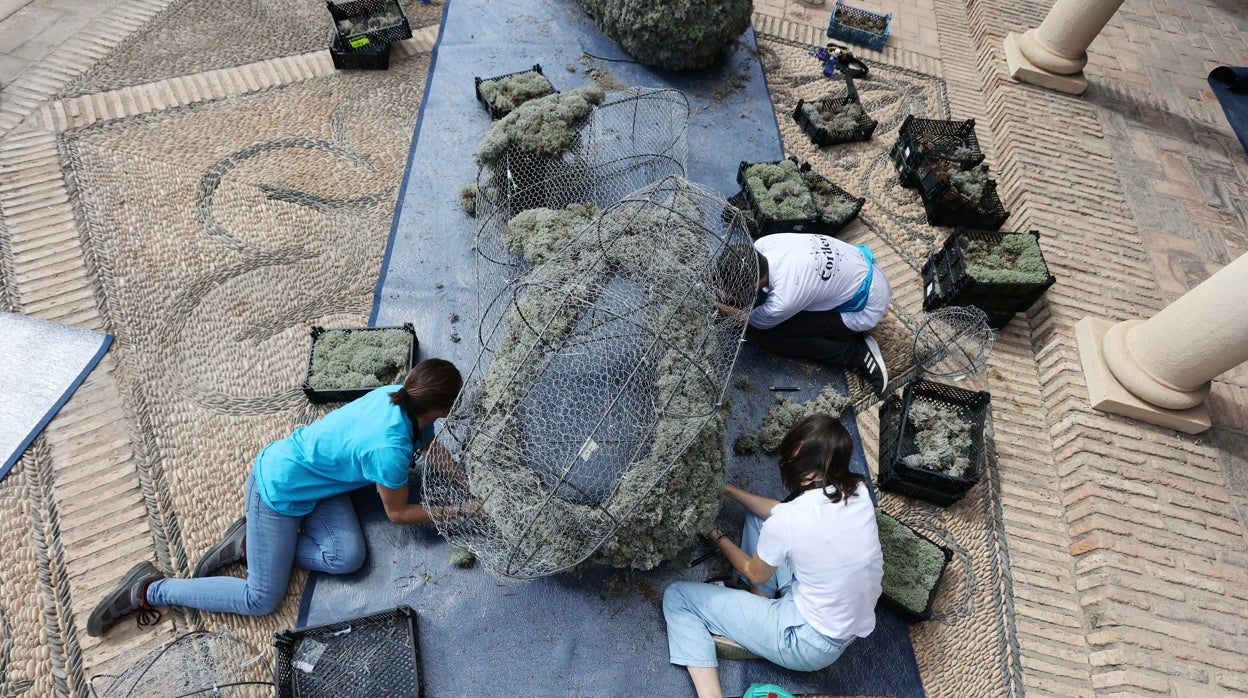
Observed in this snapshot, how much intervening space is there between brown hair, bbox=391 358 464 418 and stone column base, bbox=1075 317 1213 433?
516 cm

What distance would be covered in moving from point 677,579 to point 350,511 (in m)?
2.28

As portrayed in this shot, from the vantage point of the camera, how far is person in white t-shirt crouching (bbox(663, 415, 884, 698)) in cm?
Result: 374

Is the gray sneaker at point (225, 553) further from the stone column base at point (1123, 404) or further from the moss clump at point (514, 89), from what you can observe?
the stone column base at point (1123, 404)

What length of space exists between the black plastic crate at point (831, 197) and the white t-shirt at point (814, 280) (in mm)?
1180

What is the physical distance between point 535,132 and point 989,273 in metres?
4.14

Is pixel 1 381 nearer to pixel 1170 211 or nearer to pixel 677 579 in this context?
pixel 677 579

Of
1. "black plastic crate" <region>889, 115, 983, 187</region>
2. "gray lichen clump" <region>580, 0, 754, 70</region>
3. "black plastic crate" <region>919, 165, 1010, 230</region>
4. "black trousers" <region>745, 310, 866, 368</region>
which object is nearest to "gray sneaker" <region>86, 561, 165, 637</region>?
"black trousers" <region>745, 310, 866, 368</region>

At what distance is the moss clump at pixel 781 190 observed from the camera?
20.9 ft

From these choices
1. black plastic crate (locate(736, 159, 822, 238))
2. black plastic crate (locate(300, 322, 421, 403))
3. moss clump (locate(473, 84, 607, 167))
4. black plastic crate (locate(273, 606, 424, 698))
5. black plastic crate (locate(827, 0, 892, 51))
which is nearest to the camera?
black plastic crate (locate(273, 606, 424, 698))

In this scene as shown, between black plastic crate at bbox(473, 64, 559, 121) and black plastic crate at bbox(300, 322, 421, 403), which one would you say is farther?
black plastic crate at bbox(473, 64, 559, 121)

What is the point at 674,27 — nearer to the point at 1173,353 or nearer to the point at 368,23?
the point at 368,23

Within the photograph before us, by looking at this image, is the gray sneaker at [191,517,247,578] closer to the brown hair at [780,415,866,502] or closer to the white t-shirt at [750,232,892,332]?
the brown hair at [780,415,866,502]

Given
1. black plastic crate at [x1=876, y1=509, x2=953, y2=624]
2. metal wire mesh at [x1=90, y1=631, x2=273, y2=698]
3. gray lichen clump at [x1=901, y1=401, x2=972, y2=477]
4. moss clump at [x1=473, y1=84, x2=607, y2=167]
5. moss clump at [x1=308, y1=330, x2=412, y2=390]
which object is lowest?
metal wire mesh at [x1=90, y1=631, x2=273, y2=698]

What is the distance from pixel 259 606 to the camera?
4.26 m
